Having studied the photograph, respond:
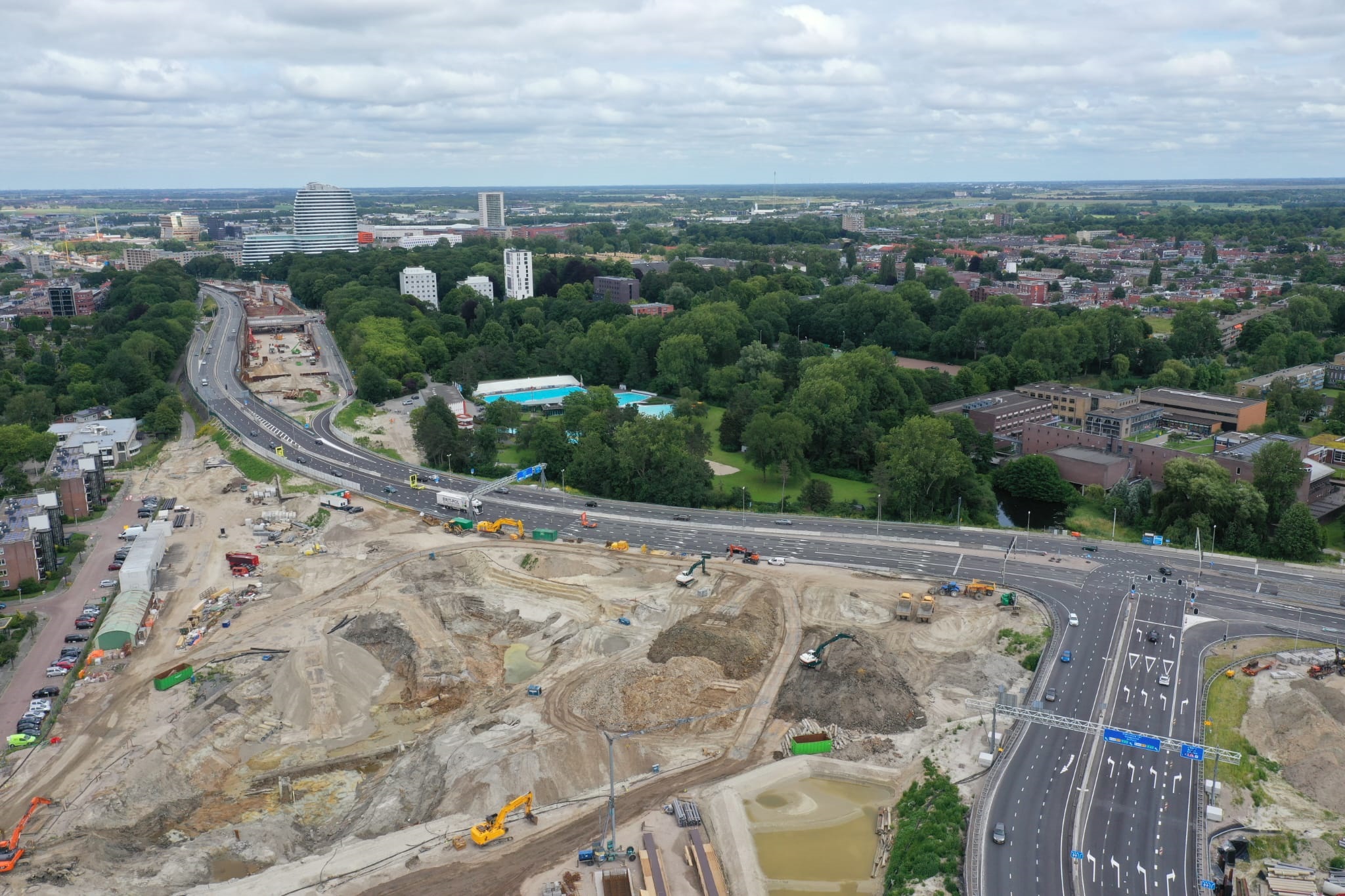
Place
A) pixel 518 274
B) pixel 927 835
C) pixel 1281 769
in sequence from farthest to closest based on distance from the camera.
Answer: pixel 518 274, pixel 1281 769, pixel 927 835

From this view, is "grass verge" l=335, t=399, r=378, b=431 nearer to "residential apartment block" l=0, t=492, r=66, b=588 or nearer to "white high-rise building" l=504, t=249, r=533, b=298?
"residential apartment block" l=0, t=492, r=66, b=588

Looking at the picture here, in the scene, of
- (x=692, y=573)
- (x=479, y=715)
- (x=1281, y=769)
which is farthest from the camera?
(x=692, y=573)

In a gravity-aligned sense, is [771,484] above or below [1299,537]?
below

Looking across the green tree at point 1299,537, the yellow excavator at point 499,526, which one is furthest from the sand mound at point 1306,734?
the yellow excavator at point 499,526

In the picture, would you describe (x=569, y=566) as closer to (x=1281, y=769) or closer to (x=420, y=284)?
(x=1281, y=769)

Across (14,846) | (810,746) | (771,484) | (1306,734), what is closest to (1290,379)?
(771,484)

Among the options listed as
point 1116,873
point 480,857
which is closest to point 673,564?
point 480,857
